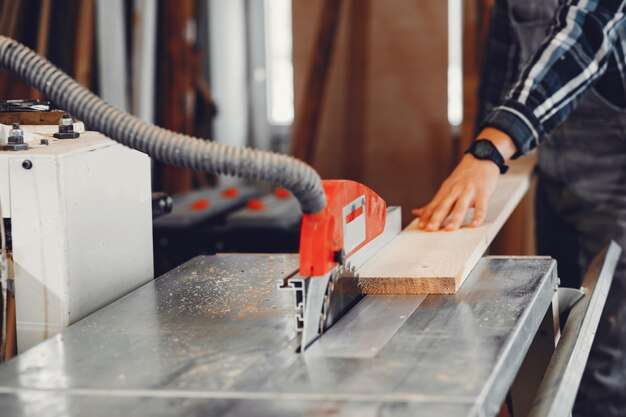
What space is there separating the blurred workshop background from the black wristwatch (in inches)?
63.9

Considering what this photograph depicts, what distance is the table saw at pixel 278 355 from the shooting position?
0.92m

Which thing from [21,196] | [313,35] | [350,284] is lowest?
[350,284]

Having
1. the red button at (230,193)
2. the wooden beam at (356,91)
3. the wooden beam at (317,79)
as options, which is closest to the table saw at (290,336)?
the red button at (230,193)

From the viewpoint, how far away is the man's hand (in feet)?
5.50

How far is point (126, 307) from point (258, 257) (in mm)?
348

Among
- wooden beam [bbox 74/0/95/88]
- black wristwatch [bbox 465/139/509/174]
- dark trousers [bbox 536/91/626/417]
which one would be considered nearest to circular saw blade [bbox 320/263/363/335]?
black wristwatch [bbox 465/139/509/174]

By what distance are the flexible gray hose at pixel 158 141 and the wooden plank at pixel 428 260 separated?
32 centimetres

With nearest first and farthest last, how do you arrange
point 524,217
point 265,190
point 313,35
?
point 524,217, point 313,35, point 265,190

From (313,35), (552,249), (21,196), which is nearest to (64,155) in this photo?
(21,196)

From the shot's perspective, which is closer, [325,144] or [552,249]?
[552,249]

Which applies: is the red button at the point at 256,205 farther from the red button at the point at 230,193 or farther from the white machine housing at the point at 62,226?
the white machine housing at the point at 62,226

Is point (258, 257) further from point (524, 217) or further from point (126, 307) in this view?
point (524, 217)

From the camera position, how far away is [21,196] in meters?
1.21

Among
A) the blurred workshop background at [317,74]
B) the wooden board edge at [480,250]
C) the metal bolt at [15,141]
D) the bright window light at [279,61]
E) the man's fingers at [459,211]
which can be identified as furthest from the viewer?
the bright window light at [279,61]
